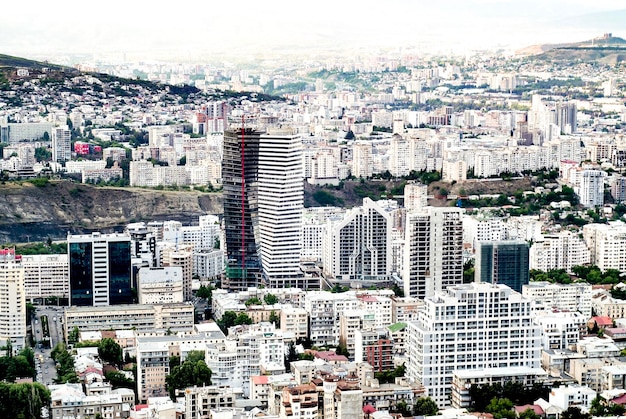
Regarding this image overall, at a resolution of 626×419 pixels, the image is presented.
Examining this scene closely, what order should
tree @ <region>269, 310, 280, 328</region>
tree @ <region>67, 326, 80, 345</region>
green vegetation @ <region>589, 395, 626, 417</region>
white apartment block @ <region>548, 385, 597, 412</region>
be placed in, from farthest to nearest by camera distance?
1. tree @ <region>269, 310, 280, 328</region>
2. tree @ <region>67, 326, 80, 345</region>
3. white apartment block @ <region>548, 385, 597, 412</region>
4. green vegetation @ <region>589, 395, 626, 417</region>

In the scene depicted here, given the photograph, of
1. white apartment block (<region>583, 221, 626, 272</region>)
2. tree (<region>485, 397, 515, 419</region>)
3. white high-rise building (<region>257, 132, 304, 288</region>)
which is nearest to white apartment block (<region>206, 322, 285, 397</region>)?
tree (<region>485, 397, 515, 419</region>)

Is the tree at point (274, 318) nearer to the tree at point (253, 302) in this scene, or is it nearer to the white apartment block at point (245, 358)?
the tree at point (253, 302)

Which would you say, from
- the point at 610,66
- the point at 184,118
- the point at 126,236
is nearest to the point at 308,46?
the point at 610,66

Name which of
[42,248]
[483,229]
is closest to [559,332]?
[483,229]

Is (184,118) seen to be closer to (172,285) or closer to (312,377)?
(172,285)

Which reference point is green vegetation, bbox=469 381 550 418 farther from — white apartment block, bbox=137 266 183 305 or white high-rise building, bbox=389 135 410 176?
white high-rise building, bbox=389 135 410 176

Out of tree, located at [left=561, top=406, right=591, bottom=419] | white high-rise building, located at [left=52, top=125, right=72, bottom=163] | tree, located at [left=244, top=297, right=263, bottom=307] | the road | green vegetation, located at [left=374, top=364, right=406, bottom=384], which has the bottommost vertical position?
the road

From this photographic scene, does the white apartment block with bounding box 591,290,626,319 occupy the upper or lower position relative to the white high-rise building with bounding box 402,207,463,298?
lower

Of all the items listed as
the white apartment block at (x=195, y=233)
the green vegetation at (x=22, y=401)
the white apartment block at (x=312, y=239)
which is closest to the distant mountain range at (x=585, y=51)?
the white apartment block at (x=312, y=239)
